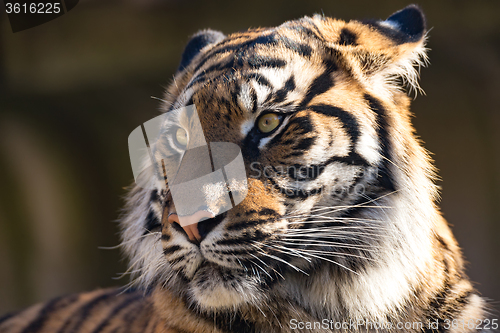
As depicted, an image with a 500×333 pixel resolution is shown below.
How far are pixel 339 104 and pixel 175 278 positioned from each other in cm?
60

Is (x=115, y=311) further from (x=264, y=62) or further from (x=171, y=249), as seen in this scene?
(x=264, y=62)

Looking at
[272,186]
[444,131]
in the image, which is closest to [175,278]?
[272,186]

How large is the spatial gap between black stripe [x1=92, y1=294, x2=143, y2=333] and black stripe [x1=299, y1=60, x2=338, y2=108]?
0.97 m

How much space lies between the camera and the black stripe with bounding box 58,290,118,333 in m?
1.48

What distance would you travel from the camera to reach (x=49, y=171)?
9.71 ft

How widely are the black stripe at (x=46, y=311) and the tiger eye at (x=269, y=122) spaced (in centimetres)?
120

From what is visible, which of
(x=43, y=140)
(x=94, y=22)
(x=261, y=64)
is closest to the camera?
(x=261, y=64)

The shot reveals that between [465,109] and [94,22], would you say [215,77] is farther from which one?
[465,109]

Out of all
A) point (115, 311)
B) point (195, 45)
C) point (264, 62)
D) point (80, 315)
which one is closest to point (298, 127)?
point (264, 62)

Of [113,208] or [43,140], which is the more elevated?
[43,140]

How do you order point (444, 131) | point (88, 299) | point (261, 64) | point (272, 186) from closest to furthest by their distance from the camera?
point (272, 186) < point (261, 64) < point (88, 299) < point (444, 131)

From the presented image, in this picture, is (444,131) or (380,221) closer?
(380,221)

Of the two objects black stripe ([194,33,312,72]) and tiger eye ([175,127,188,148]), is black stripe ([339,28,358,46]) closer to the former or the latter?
black stripe ([194,33,312,72])

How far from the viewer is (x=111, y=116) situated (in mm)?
2900
